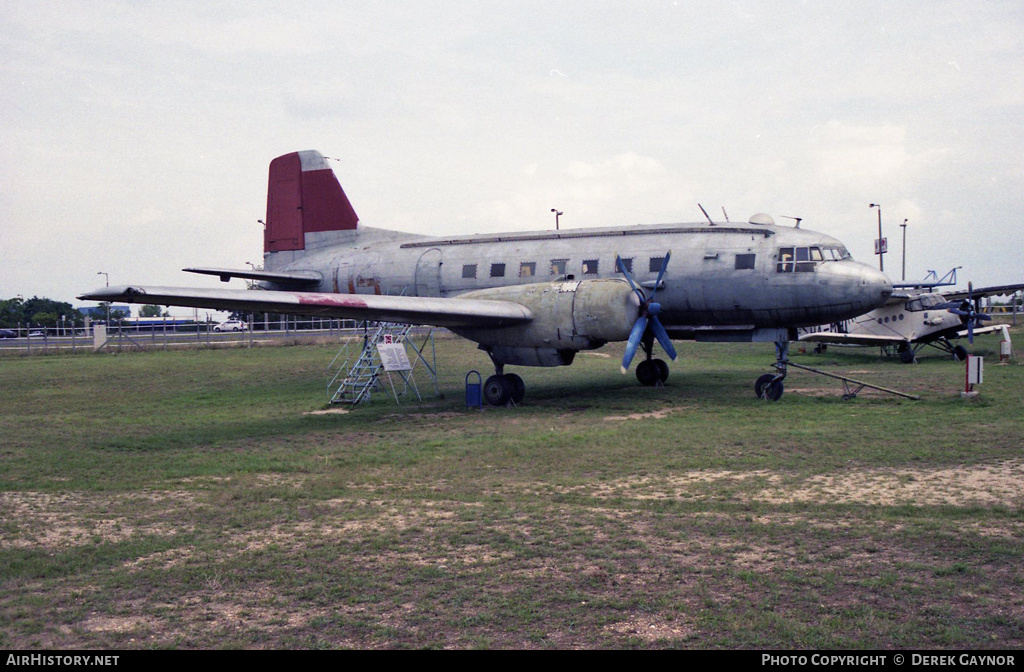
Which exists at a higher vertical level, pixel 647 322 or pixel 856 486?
pixel 647 322

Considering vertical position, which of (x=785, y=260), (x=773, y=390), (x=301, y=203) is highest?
(x=301, y=203)

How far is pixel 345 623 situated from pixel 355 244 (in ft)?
70.0

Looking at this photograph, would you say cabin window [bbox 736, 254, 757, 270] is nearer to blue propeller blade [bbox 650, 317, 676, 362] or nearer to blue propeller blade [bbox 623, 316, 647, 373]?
blue propeller blade [bbox 650, 317, 676, 362]

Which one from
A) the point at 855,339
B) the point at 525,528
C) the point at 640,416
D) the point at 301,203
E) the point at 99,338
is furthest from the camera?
the point at 99,338

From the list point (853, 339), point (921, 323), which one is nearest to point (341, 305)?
point (853, 339)

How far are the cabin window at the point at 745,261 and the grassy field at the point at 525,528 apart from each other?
12.0 ft

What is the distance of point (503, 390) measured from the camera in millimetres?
19016

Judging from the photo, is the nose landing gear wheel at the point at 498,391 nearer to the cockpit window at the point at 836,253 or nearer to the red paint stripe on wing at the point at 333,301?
the red paint stripe on wing at the point at 333,301

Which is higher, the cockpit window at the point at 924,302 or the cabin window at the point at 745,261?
the cabin window at the point at 745,261

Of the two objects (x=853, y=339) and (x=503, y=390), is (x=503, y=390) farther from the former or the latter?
(x=853, y=339)

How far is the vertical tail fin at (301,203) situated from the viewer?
26719 mm

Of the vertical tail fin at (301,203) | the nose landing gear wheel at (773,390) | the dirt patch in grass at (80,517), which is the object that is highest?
the vertical tail fin at (301,203)

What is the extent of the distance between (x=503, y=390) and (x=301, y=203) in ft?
40.2

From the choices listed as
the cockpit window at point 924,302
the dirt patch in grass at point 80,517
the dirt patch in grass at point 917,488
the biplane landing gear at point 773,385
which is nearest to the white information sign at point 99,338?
the dirt patch in grass at point 80,517
